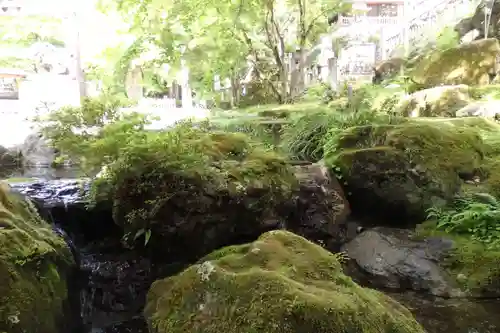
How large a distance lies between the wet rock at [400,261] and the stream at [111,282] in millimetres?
179

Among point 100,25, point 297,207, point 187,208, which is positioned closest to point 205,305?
point 187,208

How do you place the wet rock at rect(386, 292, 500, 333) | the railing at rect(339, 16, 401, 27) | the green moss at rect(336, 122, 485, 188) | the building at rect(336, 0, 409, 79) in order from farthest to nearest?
the railing at rect(339, 16, 401, 27) → the building at rect(336, 0, 409, 79) → the green moss at rect(336, 122, 485, 188) → the wet rock at rect(386, 292, 500, 333)

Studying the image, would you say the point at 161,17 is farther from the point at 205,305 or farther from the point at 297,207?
the point at 205,305

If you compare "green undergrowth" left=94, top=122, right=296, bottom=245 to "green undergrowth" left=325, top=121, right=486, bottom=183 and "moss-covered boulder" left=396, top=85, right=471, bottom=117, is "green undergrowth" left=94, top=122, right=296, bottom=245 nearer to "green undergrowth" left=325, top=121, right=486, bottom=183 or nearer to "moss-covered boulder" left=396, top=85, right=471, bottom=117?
"green undergrowth" left=325, top=121, right=486, bottom=183

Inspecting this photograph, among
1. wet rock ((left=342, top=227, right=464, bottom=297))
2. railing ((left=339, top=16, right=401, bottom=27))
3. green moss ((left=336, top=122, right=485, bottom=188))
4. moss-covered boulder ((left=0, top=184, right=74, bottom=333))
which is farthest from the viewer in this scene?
railing ((left=339, top=16, right=401, bottom=27))

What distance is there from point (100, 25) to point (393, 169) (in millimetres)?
11940

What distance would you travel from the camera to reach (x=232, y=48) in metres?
12.0

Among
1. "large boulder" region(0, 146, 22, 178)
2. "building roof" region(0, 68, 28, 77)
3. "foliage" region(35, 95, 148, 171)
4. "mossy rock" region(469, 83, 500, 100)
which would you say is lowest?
"large boulder" region(0, 146, 22, 178)

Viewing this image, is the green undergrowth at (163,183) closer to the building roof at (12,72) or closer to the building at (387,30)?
the building at (387,30)

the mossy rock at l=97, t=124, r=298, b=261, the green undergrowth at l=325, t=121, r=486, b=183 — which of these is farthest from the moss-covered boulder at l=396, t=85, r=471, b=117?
the mossy rock at l=97, t=124, r=298, b=261

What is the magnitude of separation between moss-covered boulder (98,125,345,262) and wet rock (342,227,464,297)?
1119mm

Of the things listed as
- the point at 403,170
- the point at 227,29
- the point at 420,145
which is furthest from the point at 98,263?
the point at 227,29

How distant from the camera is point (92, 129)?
19.4 ft

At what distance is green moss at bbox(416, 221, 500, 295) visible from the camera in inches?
195
